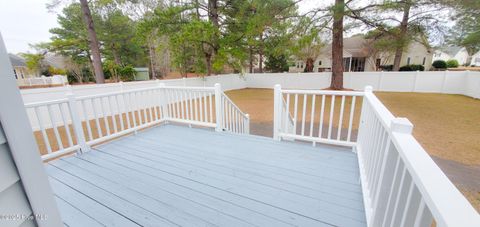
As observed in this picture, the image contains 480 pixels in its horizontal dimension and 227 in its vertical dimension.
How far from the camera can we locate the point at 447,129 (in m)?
5.09

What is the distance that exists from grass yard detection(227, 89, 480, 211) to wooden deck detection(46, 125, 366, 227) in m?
2.01

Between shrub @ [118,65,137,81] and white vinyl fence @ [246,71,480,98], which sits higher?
shrub @ [118,65,137,81]

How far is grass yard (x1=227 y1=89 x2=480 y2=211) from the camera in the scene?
309 cm

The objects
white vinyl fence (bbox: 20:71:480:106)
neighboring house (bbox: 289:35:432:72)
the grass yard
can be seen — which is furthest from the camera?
neighboring house (bbox: 289:35:432:72)

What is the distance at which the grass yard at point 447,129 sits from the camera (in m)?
3.09

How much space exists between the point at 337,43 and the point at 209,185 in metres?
9.16

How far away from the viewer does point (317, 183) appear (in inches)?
81.4

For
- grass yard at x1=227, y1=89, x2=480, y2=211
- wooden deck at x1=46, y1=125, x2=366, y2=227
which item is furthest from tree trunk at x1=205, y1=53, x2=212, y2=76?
wooden deck at x1=46, y1=125, x2=366, y2=227

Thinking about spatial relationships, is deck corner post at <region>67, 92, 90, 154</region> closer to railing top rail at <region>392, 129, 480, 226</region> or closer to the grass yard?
railing top rail at <region>392, 129, 480, 226</region>

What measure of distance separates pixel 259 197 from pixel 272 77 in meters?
13.1

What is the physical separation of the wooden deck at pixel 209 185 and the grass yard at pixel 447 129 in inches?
79.1

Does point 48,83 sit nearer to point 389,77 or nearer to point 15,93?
point 15,93

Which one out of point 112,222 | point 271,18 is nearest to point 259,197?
point 112,222

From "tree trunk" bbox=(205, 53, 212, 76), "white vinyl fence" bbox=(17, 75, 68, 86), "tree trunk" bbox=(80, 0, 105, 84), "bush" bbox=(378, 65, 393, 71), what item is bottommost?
"white vinyl fence" bbox=(17, 75, 68, 86)
